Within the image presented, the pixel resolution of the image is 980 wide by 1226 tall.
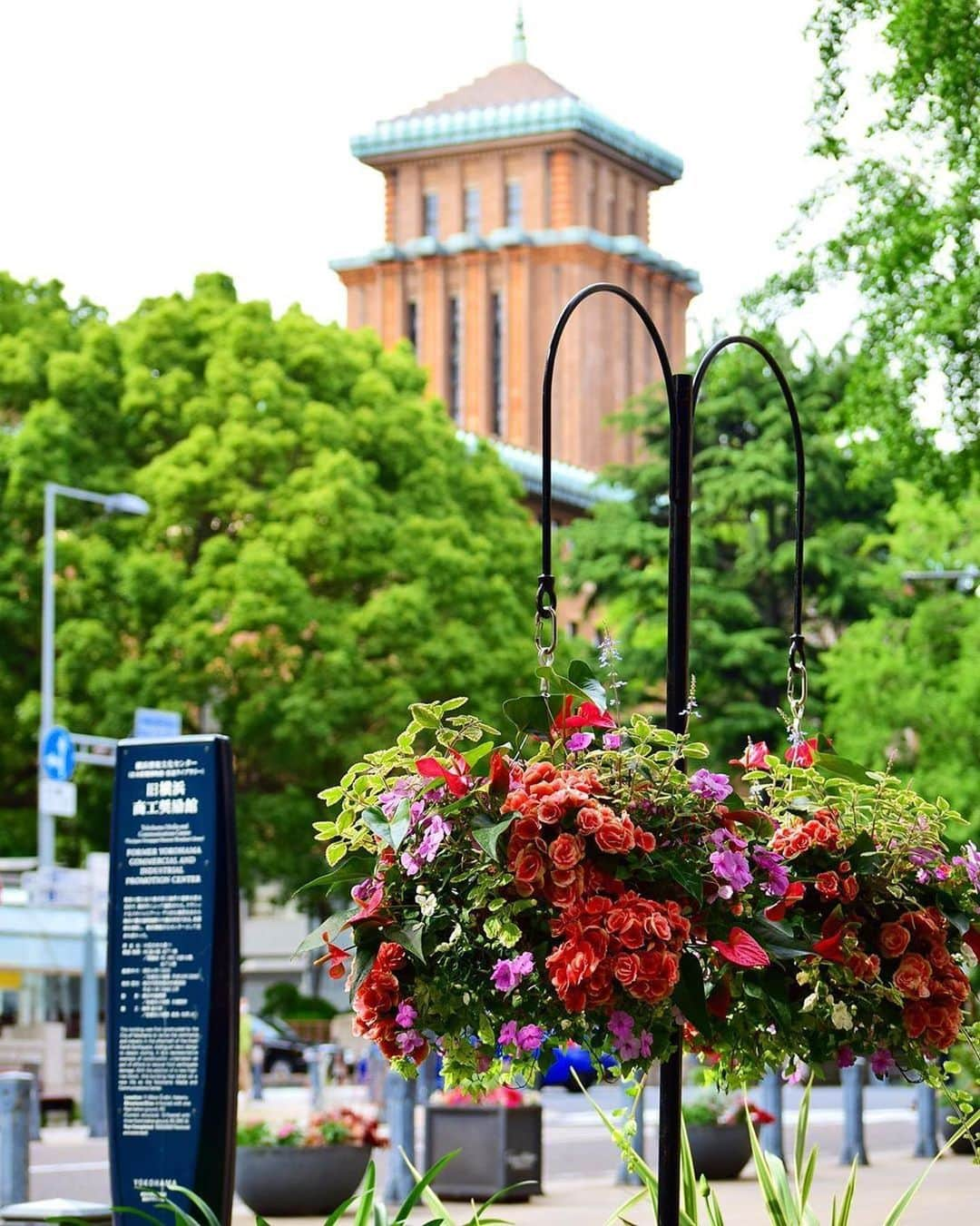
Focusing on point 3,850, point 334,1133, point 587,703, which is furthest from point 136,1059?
point 3,850

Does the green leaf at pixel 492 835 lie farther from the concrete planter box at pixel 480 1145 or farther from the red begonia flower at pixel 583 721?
the concrete planter box at pixel 480 1145

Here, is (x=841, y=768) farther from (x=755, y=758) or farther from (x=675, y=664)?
(x=675, y=664)

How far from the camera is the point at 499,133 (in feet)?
295

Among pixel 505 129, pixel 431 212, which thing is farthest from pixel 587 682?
pixel 431 212

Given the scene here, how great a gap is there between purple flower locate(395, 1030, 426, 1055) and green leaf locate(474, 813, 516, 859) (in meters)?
0.54

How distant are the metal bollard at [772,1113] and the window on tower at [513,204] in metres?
69.8

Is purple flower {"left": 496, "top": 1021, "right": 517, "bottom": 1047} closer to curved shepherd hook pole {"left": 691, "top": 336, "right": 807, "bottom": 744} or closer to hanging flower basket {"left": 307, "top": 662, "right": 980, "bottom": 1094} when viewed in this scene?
hanging flower basket {"left": 307, "top": 662, "right": 980, "bottom": 1094}

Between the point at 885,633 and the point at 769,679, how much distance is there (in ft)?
17.4

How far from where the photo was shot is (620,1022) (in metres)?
5.77

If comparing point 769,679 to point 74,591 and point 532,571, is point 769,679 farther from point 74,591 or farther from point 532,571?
point 74,591

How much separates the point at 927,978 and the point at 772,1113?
49.5 ft

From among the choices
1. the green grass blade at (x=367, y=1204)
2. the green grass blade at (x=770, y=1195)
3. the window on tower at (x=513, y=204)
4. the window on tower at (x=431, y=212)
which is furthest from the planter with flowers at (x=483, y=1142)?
the window on tower at (x=431, y=212)

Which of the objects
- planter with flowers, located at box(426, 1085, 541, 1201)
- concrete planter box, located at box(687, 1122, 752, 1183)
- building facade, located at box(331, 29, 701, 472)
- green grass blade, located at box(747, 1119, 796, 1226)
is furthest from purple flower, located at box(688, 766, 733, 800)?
building facade, located at box(331, 29, 701, 472)

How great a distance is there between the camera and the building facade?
8569 centimetres
